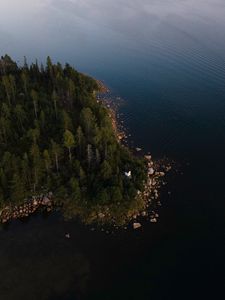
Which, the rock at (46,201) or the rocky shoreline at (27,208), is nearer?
the rocky shoreline at (27,208)

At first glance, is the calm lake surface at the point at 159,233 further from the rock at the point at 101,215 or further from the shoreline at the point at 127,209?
the rock at the point at 101,215

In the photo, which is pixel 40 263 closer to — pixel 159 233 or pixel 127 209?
pixel 127 209

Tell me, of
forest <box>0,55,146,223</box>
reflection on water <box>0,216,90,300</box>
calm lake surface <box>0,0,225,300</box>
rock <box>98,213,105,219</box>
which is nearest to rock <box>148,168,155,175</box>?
forest <box>0,55,146,223</box>

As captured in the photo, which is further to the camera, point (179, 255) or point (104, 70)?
point (104, 70)

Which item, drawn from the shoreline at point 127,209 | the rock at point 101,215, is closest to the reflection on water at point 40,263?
the shoreline at point 127,209

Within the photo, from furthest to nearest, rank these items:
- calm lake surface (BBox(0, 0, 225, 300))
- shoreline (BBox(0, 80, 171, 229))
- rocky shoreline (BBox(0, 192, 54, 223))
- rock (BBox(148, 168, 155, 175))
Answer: rock (BBox(148, 168, 155, 175))
rocky shoreline (BBox(0, 192, 54, 223))
shoreline (BBox(0, 80, 171, 229))
calm lake surface (BBox(0, 0, 225, 300))

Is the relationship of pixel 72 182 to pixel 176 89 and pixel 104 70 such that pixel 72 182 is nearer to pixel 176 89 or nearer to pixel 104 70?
pixel 176 89

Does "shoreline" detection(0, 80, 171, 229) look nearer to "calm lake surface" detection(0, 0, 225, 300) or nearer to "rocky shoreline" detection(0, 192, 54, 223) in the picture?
"rocky shoreline" detection(0, 192, 54, 223)

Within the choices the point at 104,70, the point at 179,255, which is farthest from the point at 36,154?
the point at 104,70

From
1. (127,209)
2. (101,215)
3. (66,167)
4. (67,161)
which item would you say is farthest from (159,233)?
(67,161)
